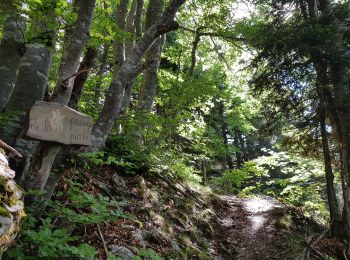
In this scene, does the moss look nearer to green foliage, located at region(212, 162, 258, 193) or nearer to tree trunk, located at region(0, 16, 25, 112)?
tree trunk, located at region(0, 16, 25, 112)

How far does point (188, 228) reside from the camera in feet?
22.8

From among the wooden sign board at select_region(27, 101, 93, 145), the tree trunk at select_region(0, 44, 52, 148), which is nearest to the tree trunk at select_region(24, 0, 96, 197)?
the wooden sign board at select_region(27, 101, 93, 145)

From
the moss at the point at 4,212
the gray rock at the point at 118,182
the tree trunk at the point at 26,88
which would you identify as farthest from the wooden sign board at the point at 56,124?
the gray rock at the point at 118,182

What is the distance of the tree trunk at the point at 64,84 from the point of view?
3.32 m

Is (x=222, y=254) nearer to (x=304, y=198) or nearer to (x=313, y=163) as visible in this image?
(x=313, y=163)

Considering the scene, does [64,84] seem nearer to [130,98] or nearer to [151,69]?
[151,69]

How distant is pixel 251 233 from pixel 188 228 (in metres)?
2.19

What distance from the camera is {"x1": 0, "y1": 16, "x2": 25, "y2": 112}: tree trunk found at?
5020mm

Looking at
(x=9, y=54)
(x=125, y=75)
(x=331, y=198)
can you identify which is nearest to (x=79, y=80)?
(x=125, y=75)

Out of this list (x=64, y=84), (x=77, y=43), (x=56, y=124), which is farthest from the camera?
(x=77, y=43)

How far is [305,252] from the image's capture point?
6.84 metres

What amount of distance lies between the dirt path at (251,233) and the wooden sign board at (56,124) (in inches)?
176

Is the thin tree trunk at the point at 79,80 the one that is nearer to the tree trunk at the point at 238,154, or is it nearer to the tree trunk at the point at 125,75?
the tree trunk at the point at 125,75

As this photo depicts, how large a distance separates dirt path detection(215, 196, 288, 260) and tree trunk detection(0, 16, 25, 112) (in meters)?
4.88
